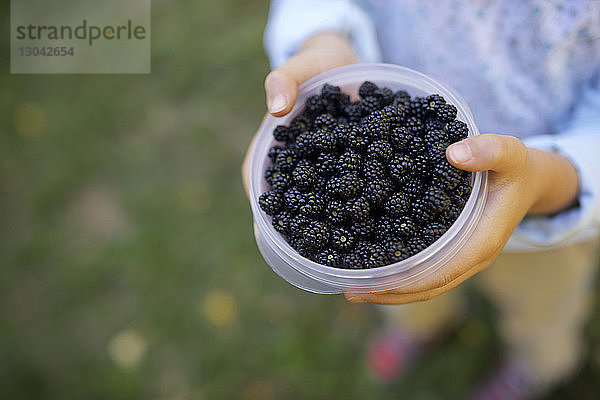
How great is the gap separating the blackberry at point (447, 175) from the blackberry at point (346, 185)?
0.17 metres

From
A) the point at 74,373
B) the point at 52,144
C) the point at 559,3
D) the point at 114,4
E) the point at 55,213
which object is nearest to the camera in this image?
the point at 559,3

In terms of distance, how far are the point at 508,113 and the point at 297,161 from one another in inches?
23.9

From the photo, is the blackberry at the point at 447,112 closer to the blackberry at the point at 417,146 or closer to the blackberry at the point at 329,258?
the blackberry at the point at 417,146

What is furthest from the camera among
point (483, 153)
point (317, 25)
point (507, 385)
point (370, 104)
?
point (507, 385)

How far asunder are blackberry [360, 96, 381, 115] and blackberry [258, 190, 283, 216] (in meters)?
0.30

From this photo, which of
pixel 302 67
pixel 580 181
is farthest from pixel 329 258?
pixel 580 181

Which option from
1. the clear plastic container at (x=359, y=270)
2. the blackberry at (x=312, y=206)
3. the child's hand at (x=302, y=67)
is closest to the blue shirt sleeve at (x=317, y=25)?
the child's hand at (x=302, y=67)

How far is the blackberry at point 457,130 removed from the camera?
A: 0.98 m

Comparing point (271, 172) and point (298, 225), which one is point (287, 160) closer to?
point (271, 172)

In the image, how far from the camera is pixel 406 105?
107 centimetres

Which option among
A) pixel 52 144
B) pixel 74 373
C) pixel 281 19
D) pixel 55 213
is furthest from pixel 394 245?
pixel 52 144

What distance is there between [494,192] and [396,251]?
0.86 feet

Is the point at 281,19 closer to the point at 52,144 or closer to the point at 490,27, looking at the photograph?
the point at 490,27

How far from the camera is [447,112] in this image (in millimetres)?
1011
